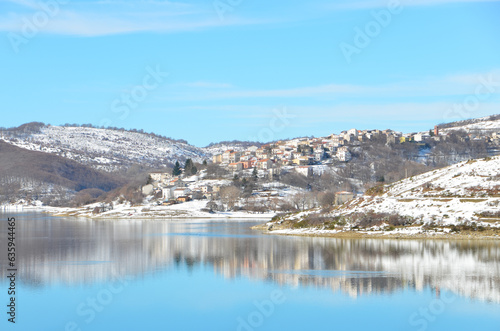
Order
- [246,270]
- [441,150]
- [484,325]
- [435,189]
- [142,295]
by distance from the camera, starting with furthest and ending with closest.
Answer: [441,150] < [435,189] < [246,270] < [142,295] < [484,325]

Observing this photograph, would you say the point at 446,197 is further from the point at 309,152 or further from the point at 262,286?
the point at 309,152

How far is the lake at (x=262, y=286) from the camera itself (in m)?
20.0

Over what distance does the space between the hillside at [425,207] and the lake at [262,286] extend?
3427mm

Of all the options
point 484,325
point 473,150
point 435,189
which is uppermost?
point 473,150

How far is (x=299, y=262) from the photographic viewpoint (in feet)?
105

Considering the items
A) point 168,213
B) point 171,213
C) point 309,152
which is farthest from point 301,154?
point 168,213

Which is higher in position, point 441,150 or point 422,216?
point 441,150

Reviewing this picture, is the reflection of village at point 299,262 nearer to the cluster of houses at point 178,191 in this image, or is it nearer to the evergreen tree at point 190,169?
the cluster of houses at point 178,191

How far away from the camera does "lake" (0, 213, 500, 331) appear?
2005 cm

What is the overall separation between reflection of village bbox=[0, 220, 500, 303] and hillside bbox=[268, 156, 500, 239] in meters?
3.29

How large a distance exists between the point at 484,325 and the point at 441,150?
Result: 5833 inches

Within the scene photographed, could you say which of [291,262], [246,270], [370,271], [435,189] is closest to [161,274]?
[246,270]

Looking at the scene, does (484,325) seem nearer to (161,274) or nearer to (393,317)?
(393,317)

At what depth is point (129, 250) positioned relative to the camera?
40281mm
